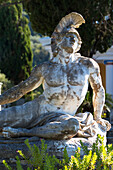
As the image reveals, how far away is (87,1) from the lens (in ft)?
43.9

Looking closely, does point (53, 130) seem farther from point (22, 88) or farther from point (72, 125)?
point (22, 88)

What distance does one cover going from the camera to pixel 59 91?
5.45m

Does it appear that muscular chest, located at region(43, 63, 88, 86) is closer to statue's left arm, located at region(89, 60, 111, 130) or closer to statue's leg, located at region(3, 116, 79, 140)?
statue's left arm, located at region(89, 60, 111, 130)

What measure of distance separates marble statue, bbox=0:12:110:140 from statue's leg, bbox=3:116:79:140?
0.01 m

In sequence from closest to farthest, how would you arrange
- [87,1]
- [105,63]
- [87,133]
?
[87,133], [87,1], [105,63]

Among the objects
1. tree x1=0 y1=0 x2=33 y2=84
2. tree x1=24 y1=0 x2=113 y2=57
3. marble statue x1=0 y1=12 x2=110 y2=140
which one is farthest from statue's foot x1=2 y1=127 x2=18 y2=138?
tree x1=0 y1=0 x2=33 y2=84

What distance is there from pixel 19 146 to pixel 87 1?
917 cm

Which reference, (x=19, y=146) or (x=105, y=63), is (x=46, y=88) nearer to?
(x=19, y=146)

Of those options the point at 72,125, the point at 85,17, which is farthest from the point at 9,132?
the point at 85,17

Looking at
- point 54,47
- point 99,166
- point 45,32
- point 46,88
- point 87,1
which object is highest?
point 87,1

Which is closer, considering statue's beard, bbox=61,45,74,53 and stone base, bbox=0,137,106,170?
stone base, bbox=0,137,106,170

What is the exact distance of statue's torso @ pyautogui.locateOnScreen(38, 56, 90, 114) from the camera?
17.9ft

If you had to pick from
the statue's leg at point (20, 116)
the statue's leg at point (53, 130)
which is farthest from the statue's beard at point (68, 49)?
the statue's leg at point (53, 130)

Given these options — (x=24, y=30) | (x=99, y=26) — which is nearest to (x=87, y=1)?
(x=99, y=26)
